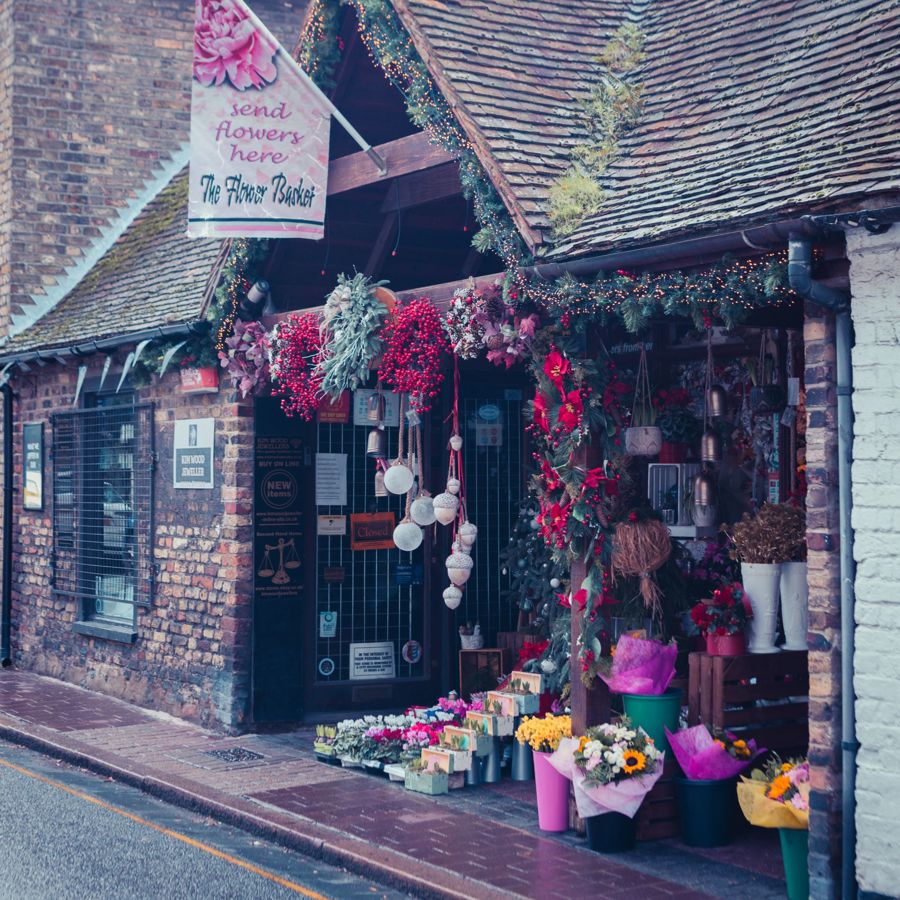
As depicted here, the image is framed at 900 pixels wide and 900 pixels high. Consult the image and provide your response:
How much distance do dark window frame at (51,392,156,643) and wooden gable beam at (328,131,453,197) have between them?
3405 millimetres

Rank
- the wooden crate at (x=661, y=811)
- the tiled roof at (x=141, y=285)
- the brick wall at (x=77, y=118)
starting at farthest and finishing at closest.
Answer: the brick wall at (x=77, y=118) → the tiled roof at (x=141, y=285) → the wooden crate at (x=661, y=811)

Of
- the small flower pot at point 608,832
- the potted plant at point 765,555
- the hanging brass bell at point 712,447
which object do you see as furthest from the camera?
the hanging brass bell at point 712,447

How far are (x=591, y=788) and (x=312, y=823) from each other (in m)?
1.73

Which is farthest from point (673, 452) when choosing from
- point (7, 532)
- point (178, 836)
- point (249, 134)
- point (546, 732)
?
point (7, 532)

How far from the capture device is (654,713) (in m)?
7.38

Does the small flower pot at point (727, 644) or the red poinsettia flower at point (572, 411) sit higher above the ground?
the red poinsettia flower at point (572, 411)

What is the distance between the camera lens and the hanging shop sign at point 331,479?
426 inches

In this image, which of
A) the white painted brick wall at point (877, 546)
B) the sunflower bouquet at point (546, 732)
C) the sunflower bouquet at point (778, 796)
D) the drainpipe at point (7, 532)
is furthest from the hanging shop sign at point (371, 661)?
the white painted brick wall at point (877, 546)

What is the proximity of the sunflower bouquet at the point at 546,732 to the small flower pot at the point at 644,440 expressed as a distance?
1694 mm

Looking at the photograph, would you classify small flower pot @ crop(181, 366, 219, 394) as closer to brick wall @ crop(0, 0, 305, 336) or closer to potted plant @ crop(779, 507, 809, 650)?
brick wall @ crop(0, 0, 305, 336)

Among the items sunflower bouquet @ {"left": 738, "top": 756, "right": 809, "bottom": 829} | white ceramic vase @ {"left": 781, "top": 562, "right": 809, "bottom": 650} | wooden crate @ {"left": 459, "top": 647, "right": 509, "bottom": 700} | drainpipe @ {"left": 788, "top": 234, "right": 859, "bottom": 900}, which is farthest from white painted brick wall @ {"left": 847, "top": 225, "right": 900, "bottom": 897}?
wooden crate @ {"left": 459, "top": 647, "right": 509, "bottom": 700}

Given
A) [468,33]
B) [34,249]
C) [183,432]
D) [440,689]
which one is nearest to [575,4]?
[468,33]

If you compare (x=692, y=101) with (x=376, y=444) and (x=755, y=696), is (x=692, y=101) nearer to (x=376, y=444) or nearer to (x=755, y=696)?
(x=376, y=444)

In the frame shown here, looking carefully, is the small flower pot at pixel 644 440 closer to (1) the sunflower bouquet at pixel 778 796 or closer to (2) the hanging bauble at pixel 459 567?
(2) the hanging bauble at pixel 459 567
